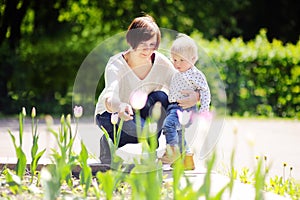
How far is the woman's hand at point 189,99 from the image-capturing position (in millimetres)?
4672

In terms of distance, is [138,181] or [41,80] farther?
[41,80]

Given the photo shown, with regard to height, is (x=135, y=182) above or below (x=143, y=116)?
below

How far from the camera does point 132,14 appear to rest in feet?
43.3

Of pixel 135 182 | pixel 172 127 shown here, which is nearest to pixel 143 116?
pixel 172 127

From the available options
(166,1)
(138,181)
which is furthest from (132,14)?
(138,181)

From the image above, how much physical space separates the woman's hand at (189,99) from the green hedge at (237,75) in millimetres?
6643

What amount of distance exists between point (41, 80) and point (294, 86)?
4.07 m

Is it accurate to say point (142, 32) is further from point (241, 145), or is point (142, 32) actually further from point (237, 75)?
point (237, 75)

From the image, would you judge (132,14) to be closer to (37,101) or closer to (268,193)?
(37,101)

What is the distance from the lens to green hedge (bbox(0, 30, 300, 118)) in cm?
1133

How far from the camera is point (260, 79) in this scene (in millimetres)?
11734

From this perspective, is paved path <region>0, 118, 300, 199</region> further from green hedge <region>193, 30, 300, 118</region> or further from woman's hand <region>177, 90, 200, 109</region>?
green hedge <region>193, 30, 300, 118</region>

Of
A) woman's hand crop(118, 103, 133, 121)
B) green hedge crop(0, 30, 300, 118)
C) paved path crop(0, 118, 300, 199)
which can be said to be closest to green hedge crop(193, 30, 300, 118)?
green hedge crop(0, 30, 300, 118)

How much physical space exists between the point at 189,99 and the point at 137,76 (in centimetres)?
37
